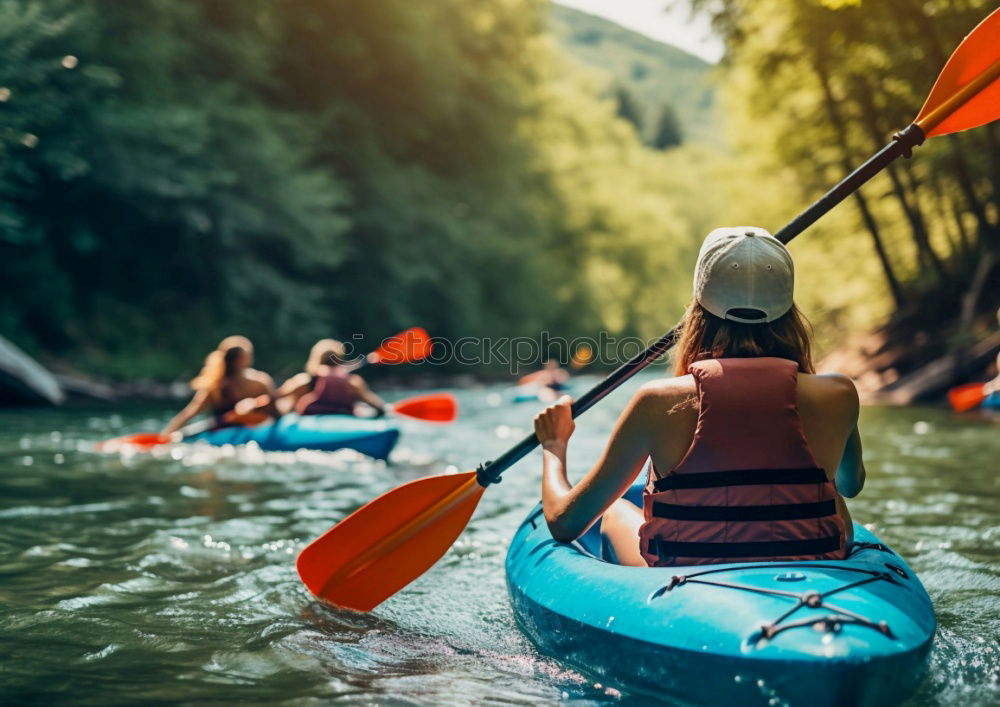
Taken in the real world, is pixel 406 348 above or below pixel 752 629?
above

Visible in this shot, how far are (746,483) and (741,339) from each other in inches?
13.9

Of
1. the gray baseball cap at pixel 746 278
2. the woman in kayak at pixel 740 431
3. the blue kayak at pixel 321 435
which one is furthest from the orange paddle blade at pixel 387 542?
the blue kayak at pixel 321 435

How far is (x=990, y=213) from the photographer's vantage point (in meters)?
14.9

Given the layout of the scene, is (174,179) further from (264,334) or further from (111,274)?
(264,334)

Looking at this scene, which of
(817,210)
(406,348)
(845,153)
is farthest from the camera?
(845,153)

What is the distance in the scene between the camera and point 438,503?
3.62 m

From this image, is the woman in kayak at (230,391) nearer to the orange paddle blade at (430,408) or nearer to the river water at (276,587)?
the river water at (276,587)

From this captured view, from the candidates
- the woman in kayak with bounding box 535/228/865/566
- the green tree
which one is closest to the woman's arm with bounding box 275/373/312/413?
the woman in kayak with bounding box 535/228/865/566

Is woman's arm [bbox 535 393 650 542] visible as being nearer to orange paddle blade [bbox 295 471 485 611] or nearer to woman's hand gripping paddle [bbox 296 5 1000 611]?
woman's hand gripping paddle [bbox 296 5 1000 611]

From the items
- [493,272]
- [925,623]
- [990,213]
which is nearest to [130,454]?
[925,623]

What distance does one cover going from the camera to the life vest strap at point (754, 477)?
95.0 inches

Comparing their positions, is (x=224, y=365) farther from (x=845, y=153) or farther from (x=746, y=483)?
(x=845, y=153)

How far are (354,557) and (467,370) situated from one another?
704 inches

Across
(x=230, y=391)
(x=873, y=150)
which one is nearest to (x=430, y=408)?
(x=230, y=391)
